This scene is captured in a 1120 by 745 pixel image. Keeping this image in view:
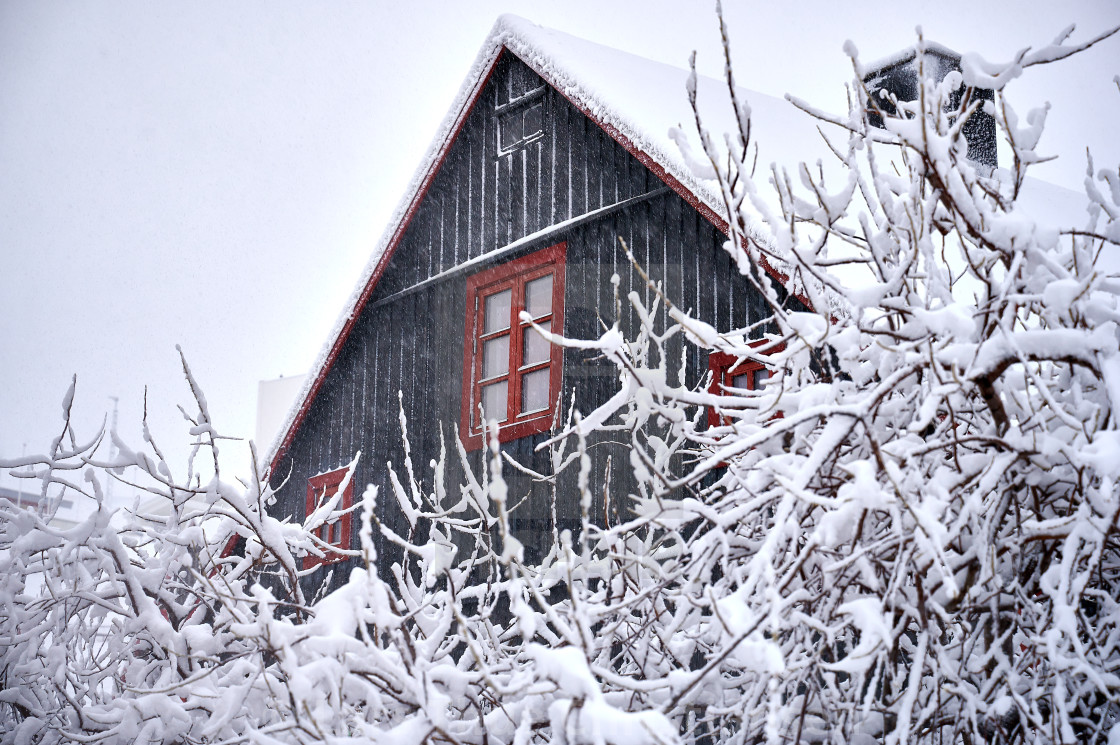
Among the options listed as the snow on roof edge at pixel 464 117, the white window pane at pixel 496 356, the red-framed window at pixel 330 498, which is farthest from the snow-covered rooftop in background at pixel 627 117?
the white window pane at pixel 496 356

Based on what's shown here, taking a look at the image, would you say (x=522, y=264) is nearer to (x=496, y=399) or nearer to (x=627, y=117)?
(x=496, y=399)

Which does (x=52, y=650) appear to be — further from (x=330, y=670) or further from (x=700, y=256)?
(x=700, y=256)

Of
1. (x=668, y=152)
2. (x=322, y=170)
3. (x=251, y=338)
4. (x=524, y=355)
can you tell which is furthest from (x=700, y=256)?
(x=322, y=170)

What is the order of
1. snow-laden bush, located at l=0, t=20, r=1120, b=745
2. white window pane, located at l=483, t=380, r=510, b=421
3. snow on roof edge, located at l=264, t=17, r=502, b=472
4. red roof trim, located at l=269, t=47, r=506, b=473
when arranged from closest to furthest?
snow-laden bush, located at l=0, t=20, r=1120, b=745 < white window pane, located at l=483, t=380, r=510, b=421 < snow on roof edge, located at l=264, t=17, r=502, b=472 < red roof trim, located at l=269, t=47, r=506, b=473

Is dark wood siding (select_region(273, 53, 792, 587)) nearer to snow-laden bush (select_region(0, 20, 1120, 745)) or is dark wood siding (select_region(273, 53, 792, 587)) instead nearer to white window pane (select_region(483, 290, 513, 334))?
white window pane (select_region(483, 290, 513, 334))

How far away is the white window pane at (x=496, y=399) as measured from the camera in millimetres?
7844

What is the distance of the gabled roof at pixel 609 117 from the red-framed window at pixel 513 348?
113 cm

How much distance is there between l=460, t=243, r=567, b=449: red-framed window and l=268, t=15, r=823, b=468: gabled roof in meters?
1.13

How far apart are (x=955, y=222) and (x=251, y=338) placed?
75.3 m

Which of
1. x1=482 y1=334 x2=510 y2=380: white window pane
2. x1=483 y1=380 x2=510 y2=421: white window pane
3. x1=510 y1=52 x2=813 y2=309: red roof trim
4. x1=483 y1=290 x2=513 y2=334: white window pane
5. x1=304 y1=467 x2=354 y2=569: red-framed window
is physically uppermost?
x1=510 y1=52 x2=813 y2=309: red roof trim

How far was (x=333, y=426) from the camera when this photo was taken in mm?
9852

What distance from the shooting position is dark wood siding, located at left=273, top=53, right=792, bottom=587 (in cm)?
669

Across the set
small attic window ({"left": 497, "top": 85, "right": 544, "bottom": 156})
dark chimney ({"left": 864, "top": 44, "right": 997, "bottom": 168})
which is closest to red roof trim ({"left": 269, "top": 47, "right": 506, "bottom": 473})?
small attic window ({"left": 497, "top": 85, "right": 544, "bottom": 156})

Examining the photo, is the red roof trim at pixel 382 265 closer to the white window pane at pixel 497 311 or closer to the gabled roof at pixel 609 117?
the gabled roof at pixel 609 117
